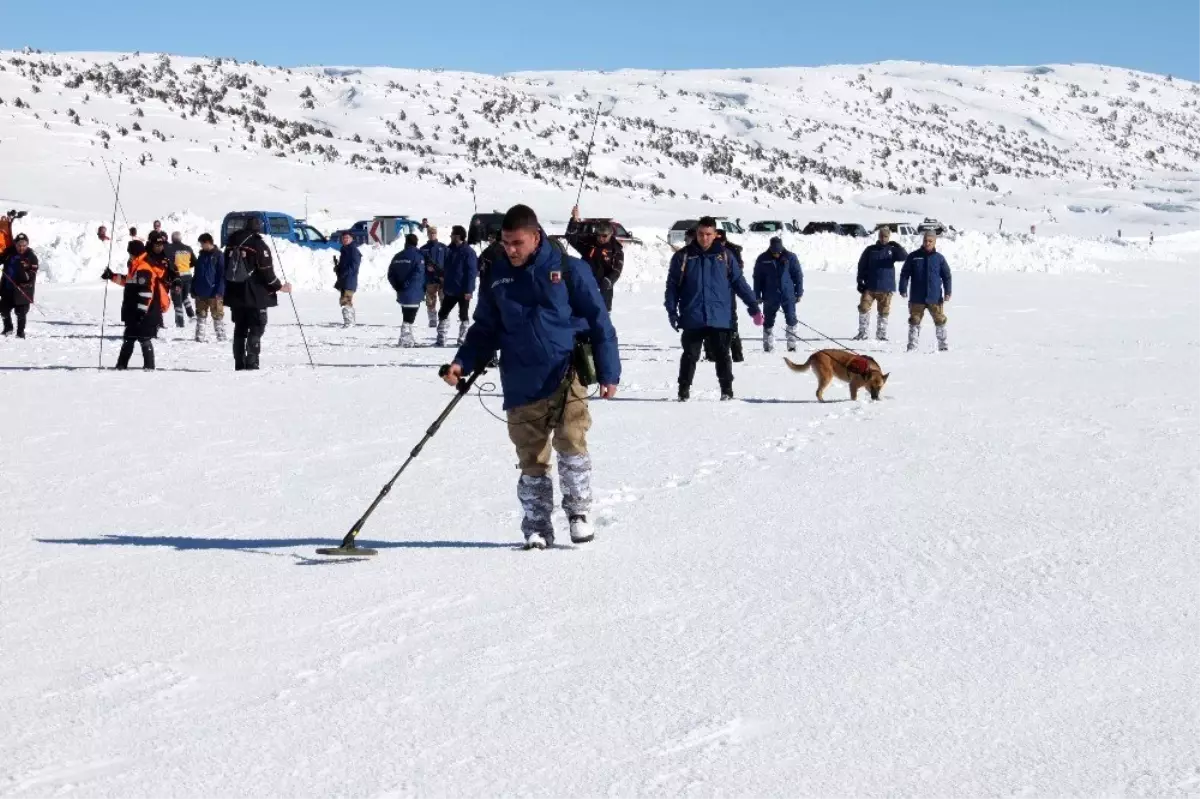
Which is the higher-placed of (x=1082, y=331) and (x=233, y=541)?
(x=1082, y=331)

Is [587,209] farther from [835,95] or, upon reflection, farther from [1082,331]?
[835,95]

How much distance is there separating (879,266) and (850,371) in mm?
6894

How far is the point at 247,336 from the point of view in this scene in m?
15.2

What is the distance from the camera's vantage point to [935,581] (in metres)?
5.75

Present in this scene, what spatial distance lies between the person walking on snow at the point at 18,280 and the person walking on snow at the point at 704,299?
1059 centimetres

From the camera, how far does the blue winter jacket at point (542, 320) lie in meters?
6.34

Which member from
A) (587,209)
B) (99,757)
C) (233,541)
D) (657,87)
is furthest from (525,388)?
(657,87)

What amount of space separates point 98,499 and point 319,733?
184 inches

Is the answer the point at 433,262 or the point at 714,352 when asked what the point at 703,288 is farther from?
the point at 433,262

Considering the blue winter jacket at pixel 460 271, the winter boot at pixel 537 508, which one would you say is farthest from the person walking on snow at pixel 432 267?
the winter boot at pixel 537 508

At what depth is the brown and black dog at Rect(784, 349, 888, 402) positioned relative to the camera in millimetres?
12219

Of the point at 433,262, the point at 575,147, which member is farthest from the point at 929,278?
the point at 575,147

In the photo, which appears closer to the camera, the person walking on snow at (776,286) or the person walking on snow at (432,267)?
the person walking on snow at (776,286)

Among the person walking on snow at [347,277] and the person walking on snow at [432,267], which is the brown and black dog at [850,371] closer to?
the person walking on snow at [432,267]
